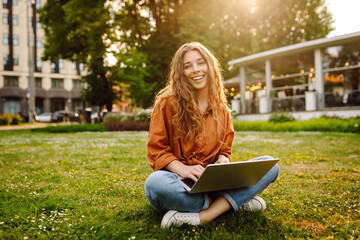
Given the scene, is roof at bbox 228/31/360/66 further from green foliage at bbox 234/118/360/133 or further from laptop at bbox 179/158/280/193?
laptop at bbox 179/158/280/193

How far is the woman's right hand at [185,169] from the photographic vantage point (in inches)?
101

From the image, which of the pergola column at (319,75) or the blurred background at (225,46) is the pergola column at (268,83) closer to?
the blurred background at (225,46)

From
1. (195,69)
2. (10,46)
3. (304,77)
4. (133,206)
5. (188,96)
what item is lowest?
(133,206)

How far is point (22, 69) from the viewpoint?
51.4 m

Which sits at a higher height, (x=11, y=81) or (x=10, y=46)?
(x=10, y=46)

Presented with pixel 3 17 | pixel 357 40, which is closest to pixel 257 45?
pixel 357 40

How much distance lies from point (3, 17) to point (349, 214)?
5792 centimetres

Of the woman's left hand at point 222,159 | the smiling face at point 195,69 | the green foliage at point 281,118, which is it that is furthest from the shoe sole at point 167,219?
the green foliage at point 281,118

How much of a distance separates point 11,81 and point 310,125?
50979mm

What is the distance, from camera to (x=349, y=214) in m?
2.84

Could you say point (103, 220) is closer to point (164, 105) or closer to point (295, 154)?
point (164, 105)

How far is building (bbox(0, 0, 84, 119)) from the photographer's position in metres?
49.6

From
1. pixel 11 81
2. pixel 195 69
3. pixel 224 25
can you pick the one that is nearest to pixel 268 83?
pixel 224 25

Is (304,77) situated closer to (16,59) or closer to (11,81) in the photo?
(16,59)
